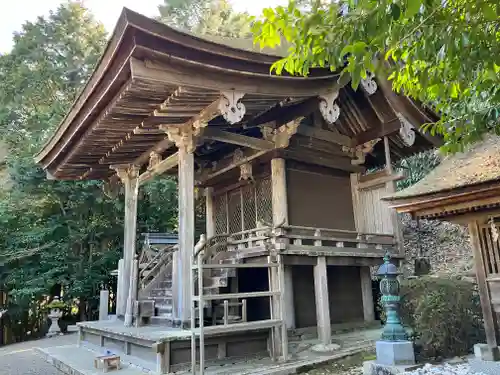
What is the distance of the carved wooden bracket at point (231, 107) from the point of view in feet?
22.5

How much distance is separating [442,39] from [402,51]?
0.67m

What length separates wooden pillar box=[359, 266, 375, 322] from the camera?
10555 millimetres

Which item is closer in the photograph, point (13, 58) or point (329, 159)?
point (329, 159)

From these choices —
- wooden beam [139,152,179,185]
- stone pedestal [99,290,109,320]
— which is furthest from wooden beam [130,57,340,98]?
stone pedestal [99,290,109,320]

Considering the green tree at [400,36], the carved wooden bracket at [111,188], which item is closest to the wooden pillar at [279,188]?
the carved wooden bracket at [111,188]

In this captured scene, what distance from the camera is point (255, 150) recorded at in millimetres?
9648

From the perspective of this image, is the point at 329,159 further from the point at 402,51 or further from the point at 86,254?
the point at 86,254

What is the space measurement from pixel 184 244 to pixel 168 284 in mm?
2312

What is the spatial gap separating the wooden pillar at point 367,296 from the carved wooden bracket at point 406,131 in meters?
3.35

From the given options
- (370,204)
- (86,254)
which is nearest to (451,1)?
(370,204)

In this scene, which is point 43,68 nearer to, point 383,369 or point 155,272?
point 155,272

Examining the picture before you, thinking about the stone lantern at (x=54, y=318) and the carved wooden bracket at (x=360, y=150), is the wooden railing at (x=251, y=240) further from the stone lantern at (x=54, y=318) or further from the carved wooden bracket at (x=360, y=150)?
the stone lantern at (x=54, y=318)

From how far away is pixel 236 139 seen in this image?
8.63 meters

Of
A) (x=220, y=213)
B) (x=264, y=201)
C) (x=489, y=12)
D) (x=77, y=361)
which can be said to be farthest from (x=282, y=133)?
(x=489, y=12)
